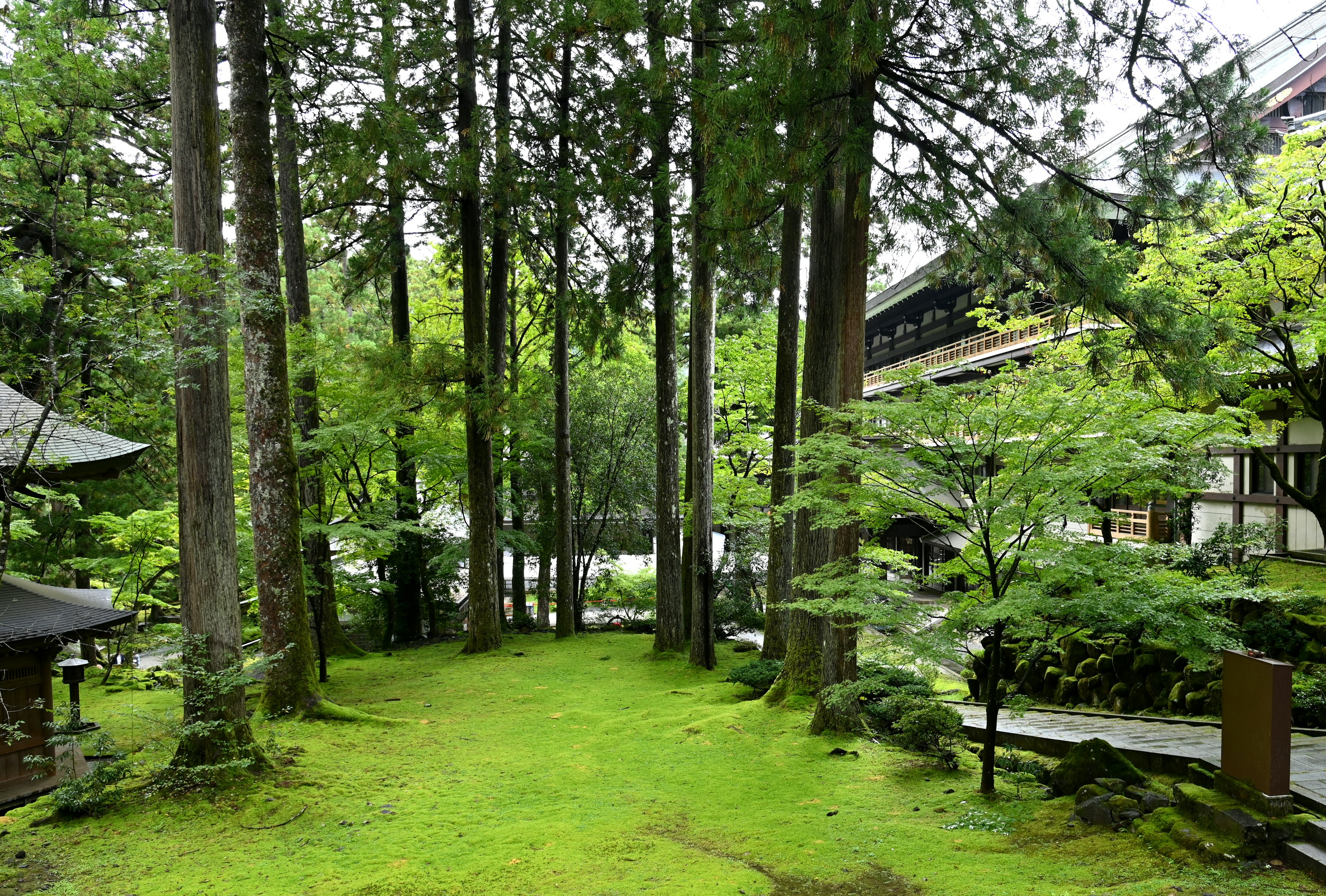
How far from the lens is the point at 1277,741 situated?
4766mm

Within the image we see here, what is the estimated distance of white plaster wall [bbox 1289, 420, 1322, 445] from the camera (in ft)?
38.1

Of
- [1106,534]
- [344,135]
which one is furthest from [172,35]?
[1106,534]

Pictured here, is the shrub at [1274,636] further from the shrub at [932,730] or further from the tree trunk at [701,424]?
the tree trunk at [701,424]

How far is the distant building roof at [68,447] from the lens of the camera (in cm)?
654

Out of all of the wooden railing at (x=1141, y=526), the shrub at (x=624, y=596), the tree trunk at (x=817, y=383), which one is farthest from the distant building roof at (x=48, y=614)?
the wooden railing at (x=1141, y=526)

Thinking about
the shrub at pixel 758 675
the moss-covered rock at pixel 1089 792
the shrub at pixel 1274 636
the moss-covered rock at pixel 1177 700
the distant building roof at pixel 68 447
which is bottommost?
the shrub at pixel 758 675

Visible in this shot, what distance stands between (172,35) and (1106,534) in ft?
41.4

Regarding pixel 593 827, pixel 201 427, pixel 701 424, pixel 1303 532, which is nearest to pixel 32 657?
pixel 201 427

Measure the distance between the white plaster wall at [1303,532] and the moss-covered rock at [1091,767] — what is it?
8.51 metres

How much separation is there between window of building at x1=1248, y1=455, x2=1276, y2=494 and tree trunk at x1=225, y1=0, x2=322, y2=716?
1557 cm

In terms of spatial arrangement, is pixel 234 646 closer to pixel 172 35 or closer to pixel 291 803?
pixel 291 803

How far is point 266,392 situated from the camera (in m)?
8.44

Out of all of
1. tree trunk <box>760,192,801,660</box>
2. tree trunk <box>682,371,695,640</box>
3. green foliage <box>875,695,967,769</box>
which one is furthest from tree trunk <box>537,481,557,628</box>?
green foliage <box>875,695,967,769</box>

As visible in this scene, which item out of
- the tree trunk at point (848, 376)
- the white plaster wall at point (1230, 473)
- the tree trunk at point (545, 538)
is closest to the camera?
the tree trunk at point (848, 376)
